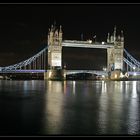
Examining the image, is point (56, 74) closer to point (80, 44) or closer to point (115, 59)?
point (80, 44)

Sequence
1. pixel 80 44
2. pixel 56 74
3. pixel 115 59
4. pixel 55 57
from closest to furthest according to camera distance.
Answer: pixel 56 74
pixel 80 44
pixel 55 57
pixel 115 59

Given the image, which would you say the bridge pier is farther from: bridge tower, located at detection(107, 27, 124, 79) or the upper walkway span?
bridge tower, located at detection(107, 27, 124, 79)

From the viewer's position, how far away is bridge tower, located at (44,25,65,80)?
Answer: 64000 millimetres

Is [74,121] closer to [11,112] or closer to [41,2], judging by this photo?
[11,112]

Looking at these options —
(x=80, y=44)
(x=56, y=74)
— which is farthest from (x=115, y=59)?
(x=56, y=74)

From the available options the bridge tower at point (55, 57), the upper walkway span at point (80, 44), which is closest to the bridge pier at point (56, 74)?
the bridge tower at point (55, 57)

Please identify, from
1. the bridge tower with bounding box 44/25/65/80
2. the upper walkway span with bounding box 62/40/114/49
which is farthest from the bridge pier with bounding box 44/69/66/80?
the upper walkway span with bounding box 62/40/114/49

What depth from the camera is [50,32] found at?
70.6 m

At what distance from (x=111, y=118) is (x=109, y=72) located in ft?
207

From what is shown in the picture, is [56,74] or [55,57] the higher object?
[55,57]

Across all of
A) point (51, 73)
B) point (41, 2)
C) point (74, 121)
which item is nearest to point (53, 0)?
point (41, 2)

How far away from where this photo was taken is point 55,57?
66.1 meters

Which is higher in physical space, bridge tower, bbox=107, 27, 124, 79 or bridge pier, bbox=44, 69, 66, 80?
bridge tower, bbox=107, 27, 124, 79

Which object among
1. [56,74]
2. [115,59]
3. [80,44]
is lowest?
[56,74]
